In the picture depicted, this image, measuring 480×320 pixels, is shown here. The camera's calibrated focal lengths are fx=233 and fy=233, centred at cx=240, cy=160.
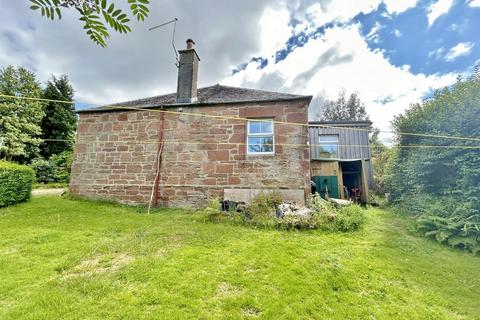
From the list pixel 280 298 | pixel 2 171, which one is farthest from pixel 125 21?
pixel 2 171

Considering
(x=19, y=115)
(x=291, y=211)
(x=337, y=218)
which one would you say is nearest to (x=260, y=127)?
(x=291, y=211)

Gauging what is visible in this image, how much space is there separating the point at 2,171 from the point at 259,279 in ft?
30.3

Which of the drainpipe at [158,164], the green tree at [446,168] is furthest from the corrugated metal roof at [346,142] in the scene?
the drainpipe at [158,164]

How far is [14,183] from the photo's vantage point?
26.5 ft

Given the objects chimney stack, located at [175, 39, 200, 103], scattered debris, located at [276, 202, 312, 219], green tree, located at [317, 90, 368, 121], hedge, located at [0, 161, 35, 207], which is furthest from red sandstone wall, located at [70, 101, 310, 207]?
green tree, located at [317, 90, 368, 121]

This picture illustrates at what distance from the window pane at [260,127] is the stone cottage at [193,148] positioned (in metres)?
0.02

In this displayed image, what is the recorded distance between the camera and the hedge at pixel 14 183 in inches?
304

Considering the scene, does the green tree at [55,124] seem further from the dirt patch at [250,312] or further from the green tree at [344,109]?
the green tree at [344,109]

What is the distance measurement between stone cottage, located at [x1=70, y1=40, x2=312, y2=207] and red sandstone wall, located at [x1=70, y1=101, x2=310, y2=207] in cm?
3

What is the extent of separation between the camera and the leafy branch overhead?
4.29 ft

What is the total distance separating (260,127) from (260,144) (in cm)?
65

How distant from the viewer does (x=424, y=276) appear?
3.91m

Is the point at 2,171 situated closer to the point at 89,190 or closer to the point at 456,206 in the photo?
the point at 89,190

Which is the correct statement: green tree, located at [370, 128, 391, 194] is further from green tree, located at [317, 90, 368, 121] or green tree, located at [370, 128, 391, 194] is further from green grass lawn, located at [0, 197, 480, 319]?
green tree, located at [317, 90, 368, 121]
